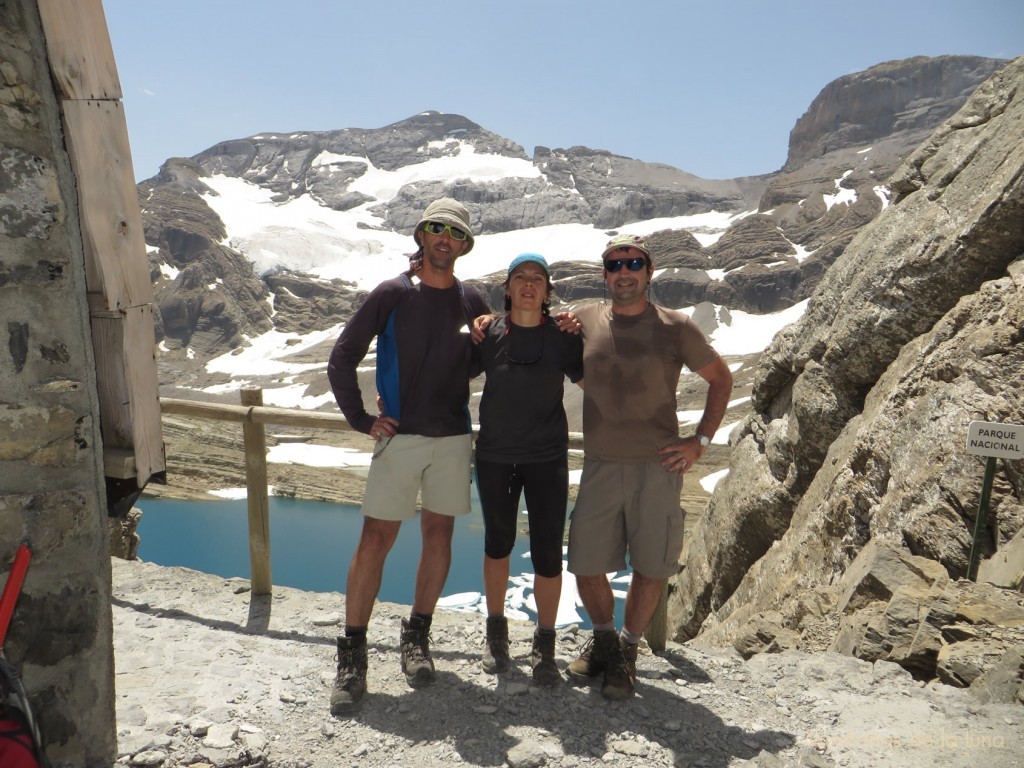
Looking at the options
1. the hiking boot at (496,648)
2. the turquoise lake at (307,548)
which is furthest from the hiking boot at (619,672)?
the turquoise lake at (307,548)

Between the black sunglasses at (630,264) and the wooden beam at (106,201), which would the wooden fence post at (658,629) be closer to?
the black sunglasses at (630,264)

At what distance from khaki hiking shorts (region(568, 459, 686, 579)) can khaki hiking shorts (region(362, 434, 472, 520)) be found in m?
0.70

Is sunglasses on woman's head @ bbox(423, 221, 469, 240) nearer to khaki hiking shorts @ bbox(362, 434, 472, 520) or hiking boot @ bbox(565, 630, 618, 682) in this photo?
khaki hiking shorts @ bbox(362, 434, 472, 520)

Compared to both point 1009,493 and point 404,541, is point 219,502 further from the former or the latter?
point 1009,493

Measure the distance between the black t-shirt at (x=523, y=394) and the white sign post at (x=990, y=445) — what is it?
3090mm

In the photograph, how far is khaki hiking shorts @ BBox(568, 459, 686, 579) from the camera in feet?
13.8

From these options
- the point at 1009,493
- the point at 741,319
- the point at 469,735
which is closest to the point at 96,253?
the point at 469,735

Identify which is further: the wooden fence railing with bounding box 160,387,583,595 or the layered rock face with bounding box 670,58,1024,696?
the wooden fence railing with bounding box 160,387,583,595

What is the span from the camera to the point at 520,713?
410 cm

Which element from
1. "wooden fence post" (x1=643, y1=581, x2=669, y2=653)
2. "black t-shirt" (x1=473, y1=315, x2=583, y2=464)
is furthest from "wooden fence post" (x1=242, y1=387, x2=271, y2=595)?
"wooden fence post" (x1=643, y1=581, x2=669, y2=653)

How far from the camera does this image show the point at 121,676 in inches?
176

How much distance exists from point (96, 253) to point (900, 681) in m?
5.02

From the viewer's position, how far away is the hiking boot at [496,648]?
4.55m

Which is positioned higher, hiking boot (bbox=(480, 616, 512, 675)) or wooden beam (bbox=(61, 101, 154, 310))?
wooden beam (bbox=(61, 101, 154, 310))
